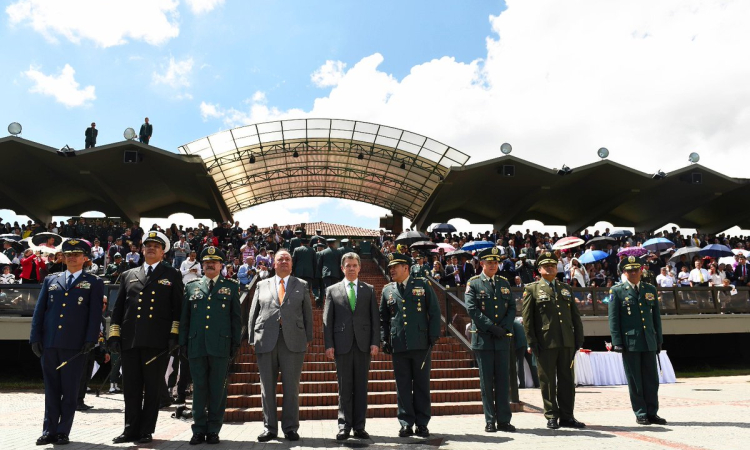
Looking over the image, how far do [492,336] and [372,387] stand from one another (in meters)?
2.94

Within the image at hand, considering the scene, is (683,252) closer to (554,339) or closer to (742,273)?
(742,273)

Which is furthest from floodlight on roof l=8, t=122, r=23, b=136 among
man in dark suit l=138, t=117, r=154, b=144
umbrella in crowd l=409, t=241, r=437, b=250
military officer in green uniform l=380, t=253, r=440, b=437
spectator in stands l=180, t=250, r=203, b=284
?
military officer in green uniform l=380, t=253, r=440, b=437

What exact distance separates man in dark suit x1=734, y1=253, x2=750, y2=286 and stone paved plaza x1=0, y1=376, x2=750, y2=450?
8790 millimetres

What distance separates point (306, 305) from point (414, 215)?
31.3m

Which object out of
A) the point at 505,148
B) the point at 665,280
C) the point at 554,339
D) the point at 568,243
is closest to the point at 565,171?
the point at 505,148

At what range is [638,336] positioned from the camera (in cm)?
713

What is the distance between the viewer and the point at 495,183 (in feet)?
96.7

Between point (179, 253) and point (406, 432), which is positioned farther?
point (179, 253)

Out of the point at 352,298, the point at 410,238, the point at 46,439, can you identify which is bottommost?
the point at 46,439

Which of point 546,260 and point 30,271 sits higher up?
point 30,271

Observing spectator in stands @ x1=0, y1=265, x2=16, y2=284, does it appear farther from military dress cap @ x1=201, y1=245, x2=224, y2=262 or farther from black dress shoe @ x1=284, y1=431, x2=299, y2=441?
black dress shoe @ x1=284, y1=431, x2=299, y2=441

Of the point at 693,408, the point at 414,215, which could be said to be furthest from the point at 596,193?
the point at 693,408

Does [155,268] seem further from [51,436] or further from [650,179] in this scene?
Answer: [650,179]

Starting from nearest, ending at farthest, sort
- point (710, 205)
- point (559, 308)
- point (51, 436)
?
point (51, 436), point (559, 308), point (710, 205)
